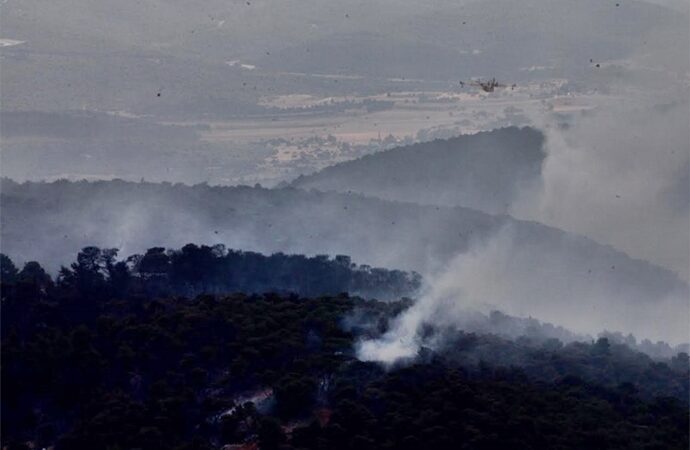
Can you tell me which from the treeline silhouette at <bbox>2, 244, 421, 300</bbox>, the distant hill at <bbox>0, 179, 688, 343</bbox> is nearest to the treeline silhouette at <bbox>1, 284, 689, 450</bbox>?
the treeline silhouette at <bbox>2, 244, 421, 300</bbox>

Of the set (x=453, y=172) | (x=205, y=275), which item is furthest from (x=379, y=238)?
(x=453, y=172)

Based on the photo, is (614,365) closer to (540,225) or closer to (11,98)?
(540,225)

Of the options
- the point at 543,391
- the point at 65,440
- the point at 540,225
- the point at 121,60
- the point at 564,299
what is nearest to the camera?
the point at 65,440

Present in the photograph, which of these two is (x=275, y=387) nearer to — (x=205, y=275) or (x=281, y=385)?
(x=281, y=385)

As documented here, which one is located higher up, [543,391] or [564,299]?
[543,391]

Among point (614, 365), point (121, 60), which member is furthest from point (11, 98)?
point (614, 365)

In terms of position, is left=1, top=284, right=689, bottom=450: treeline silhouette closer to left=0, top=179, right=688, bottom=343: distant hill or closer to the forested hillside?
the forested hillside
